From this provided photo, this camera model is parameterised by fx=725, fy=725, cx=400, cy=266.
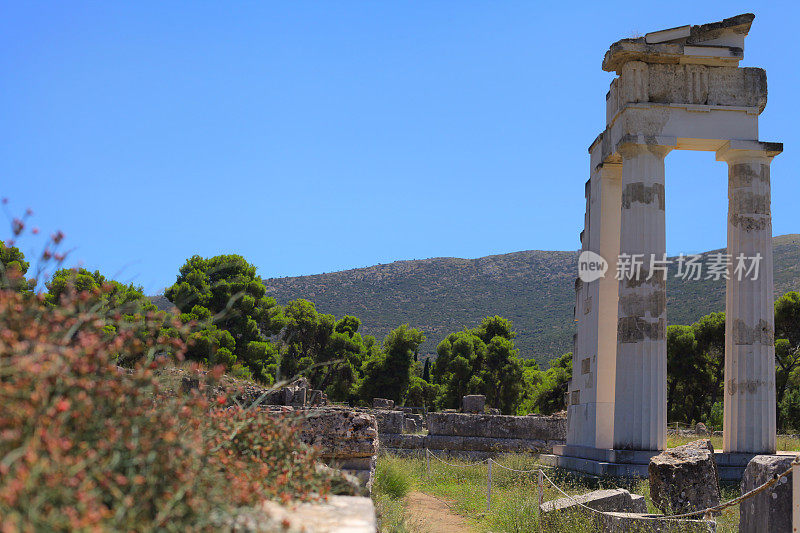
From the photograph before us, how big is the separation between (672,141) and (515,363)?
27012 millimetres

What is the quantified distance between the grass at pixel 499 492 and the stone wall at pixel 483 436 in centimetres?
120

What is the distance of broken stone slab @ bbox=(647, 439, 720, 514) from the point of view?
27.7ft

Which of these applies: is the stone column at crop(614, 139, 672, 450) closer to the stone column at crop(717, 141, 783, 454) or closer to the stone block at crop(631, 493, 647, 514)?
the stone column at crop(717, 141, 783, 454)

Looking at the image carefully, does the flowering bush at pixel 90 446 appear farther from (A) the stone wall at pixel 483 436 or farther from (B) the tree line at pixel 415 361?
(B) the tree line at pixel 415 361

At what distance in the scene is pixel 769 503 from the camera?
20.6 feet

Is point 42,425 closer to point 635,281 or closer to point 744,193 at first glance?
point 635,281

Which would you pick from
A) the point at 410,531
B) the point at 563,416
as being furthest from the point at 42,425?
the point at 563,416

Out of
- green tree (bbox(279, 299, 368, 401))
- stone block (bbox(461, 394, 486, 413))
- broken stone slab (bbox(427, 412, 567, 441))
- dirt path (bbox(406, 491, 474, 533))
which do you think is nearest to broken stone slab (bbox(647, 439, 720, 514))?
dirt path (bbox(406, 491, 474, 533))

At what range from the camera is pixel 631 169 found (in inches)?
508

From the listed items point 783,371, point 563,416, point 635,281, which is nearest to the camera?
point 635,281

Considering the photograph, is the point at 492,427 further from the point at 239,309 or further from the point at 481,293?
the point at 481,293

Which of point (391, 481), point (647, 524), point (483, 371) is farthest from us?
point (483, 371)

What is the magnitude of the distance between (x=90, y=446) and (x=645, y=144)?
12051 mm

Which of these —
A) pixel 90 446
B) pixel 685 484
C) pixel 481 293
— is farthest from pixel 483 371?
pixel 90 446
